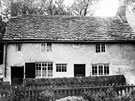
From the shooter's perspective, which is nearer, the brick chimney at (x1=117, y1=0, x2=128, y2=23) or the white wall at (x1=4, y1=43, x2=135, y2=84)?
the white wall at (x1=4, y1=43, x2=135, y2=84)

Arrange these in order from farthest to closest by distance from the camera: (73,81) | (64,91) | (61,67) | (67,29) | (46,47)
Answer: (67,29) < (46,47) < (61,67) < (73,81) < (64,91)

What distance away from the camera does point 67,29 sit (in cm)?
2730

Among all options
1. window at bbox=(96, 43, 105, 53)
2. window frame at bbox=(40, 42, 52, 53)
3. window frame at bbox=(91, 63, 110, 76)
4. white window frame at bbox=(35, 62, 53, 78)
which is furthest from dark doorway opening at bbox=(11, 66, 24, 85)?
window at bbox=(96, 43, 105, 53)

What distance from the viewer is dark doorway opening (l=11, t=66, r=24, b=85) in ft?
82.5

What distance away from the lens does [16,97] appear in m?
12.6

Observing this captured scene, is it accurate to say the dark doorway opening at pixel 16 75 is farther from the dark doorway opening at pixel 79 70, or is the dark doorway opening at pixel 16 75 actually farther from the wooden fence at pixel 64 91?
the wooden fence at pixel 64 91

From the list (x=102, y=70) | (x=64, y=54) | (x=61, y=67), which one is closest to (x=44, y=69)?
(x=61, y=67)

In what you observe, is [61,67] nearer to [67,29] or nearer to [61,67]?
[61,67]

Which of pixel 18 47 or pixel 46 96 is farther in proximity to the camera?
pixel 18 47

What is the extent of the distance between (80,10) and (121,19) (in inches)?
688

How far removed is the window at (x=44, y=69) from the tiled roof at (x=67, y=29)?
284 cm

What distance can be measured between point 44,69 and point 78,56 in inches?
163

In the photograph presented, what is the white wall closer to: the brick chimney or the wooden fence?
the brick chimney

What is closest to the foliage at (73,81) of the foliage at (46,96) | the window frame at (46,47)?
the window frame at (46,47)
